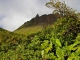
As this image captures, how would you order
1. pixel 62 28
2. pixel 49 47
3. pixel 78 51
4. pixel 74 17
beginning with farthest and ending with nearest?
pixel 74 17 → pixel 62 28 → pixel 49 47 → pixel 78 51

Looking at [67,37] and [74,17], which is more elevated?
[74,17]

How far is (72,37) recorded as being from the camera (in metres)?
15.1

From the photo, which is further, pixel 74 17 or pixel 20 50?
pixel 74 17

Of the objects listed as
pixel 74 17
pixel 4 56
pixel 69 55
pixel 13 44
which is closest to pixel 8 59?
pixel 4 56

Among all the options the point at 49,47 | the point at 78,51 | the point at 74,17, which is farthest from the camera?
the point at 74,17

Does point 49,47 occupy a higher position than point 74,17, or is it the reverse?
point 74,17

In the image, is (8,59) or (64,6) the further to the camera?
(64,6)

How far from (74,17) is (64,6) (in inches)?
50.7

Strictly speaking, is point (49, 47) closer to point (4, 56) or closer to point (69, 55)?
point (69, 55)

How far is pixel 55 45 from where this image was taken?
1432 cm

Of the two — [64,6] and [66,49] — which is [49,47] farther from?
[64,6]

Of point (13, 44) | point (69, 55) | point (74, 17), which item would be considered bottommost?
point (69, 55)

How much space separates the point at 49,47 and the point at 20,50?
1.93 metres

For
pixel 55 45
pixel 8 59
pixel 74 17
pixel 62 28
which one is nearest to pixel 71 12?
pixel 74 17
